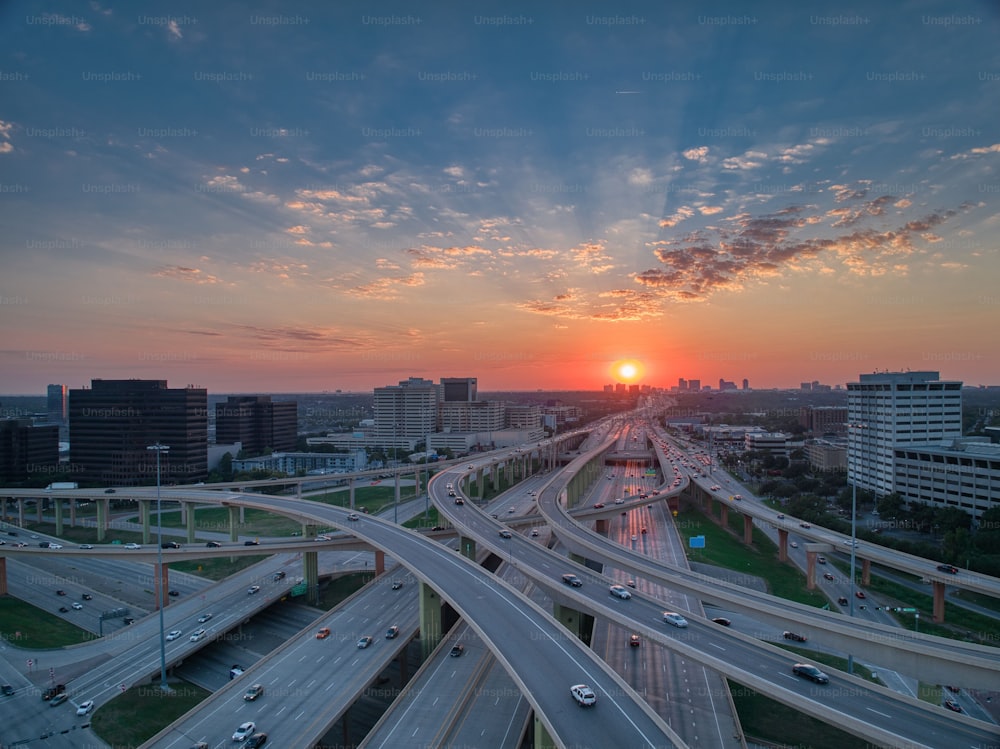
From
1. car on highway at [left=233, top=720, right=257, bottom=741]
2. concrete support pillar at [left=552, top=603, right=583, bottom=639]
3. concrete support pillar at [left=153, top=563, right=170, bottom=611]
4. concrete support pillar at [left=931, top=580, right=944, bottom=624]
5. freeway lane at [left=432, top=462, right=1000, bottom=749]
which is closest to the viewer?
freeway lane at [left=432, top=462, right=1000, bottom=749]

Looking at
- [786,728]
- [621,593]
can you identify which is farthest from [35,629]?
[786,728]

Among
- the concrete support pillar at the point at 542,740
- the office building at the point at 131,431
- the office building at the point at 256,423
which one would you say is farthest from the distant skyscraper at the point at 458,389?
the concrete support pillar at the point at 542,740

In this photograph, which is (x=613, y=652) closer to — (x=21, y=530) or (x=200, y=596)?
(x=200, y=596)

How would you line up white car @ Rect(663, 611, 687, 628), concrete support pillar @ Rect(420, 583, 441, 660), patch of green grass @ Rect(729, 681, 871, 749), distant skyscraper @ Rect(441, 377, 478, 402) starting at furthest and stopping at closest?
distant skyscraper @ Rect(441, 377, 478, 402), concrete support pillar @ Rect(420, 583, 441, 660), white car @ Rect(663, 611, 687, 628), patch of green grass @ Rect(729, 681, 871, 749)

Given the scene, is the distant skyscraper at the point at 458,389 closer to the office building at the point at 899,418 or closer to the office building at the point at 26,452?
the office building at the point at 26,452

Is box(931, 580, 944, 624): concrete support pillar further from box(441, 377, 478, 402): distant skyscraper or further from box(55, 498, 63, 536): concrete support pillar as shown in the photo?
box(441, 377, 478, 402): distant skyscraper

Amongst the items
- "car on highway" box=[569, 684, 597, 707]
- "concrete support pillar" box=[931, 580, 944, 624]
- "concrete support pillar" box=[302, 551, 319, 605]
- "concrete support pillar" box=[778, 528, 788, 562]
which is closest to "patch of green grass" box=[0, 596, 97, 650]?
"concrete support pillar" box=[302, 551, 319, 605]
